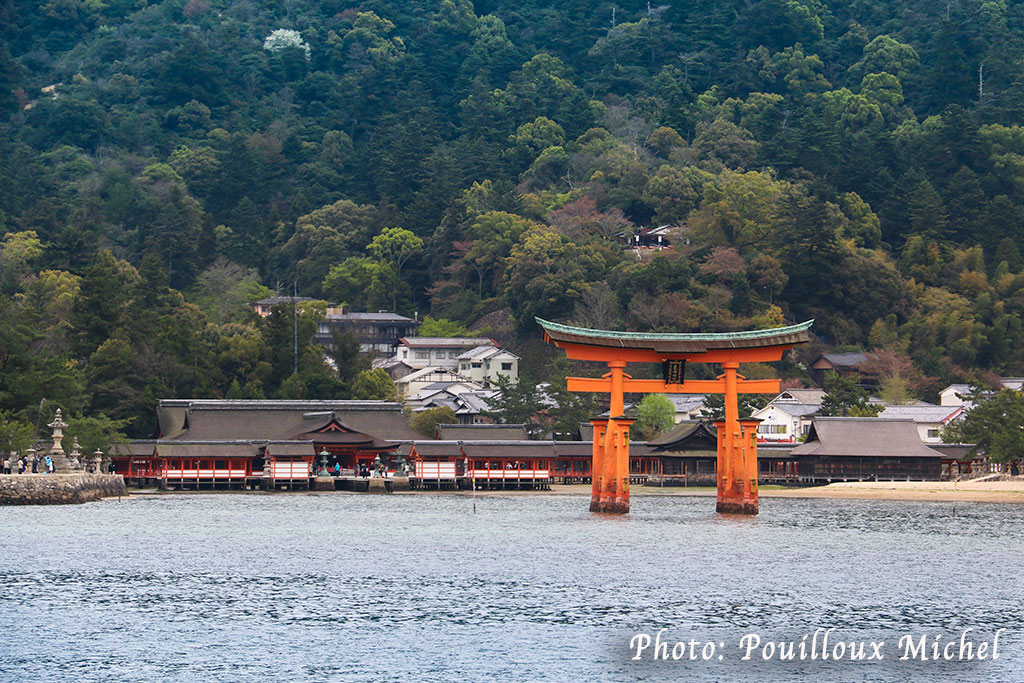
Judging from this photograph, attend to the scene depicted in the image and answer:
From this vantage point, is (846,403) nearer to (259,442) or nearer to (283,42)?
(259,442)

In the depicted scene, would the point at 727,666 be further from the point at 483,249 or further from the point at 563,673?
the point at 483,249

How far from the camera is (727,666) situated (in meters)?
24.6

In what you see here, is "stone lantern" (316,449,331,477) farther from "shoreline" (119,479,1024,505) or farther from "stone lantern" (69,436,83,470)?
"stone lantern" (69,436,83,470)

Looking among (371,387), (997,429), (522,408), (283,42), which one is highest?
(283,42)

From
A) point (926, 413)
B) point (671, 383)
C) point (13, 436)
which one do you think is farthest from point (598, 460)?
point (926, 413)

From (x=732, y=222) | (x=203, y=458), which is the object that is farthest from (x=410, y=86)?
(x=203, y=458)

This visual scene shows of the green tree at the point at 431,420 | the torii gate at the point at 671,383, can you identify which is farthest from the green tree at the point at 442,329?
the torii gate at the point at 671,383

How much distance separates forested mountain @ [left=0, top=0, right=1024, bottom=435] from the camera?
3479 inches

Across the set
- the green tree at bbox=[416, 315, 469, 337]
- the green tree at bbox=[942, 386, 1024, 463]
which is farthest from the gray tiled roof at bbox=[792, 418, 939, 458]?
the green tree at bbox=[416, 315, 469, 337]

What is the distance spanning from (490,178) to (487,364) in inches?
1054

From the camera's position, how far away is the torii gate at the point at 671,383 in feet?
152

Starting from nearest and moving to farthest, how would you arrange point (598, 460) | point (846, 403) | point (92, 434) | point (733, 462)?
point (598, 460), point (733, 462), point (92, 434), point (846, 403)

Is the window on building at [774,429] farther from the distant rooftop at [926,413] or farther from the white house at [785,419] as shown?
the distant rooftop at [926,413]

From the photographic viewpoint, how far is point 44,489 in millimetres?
51062
